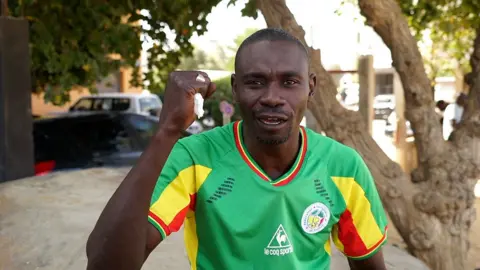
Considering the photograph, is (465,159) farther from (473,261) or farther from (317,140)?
(317,140)

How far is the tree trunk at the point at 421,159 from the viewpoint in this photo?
14.9 feet

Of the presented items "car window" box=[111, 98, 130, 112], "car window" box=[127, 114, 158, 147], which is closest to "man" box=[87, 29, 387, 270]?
"car window" box=[127, 114, 158, 147]

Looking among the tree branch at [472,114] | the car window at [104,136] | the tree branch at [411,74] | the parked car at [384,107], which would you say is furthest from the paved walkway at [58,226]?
the parked car at [384,107]

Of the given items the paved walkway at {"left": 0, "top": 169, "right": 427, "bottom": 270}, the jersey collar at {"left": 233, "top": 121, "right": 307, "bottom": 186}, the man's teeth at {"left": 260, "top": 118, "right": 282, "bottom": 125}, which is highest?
the man's teeth at {"left": 260, "top": 118, "right": 282, "bottom": 125}

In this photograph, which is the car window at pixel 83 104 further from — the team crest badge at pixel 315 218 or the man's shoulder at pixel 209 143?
the team crest badge at pixel 315 218

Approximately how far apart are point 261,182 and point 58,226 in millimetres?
3474

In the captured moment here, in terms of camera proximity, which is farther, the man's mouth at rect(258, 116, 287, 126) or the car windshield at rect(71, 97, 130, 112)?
the car windshield at rect(71, 97, 130, 112)

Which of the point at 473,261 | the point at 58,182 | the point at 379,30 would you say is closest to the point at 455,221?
the point at 379,30

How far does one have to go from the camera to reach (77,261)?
4152mm

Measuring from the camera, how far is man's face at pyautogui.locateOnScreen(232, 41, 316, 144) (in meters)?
1.78

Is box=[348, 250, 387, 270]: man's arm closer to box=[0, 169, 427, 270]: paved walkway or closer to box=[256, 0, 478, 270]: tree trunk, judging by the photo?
box=[0, 169, 427, 270]: paved walkway

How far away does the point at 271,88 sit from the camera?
1789mm

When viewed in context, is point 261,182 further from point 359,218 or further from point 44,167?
point 44,167

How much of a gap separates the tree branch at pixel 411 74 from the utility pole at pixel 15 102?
3.66 metres
